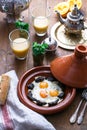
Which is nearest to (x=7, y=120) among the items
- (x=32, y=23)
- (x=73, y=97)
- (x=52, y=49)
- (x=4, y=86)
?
(x=4, y=86)

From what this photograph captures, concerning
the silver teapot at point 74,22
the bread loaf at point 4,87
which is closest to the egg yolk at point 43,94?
the bread loaf at point 4,87

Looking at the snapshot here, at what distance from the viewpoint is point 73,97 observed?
38.0 inches

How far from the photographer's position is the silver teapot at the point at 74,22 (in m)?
1.16

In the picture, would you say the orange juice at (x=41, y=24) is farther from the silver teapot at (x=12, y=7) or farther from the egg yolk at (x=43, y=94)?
the egg yolk at (x=43, y=94)

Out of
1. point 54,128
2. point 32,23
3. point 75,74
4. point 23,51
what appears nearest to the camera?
point 54,128

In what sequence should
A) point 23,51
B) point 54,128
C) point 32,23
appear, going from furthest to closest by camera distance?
point 32,23 → point 23,51 → point 54,128

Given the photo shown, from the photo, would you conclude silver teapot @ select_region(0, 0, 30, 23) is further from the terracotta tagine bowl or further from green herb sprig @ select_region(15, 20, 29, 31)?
the terracotta tagine bowl

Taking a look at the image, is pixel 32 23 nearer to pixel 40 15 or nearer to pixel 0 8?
pixel 40 15

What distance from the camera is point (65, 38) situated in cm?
122

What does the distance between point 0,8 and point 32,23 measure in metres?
0.16

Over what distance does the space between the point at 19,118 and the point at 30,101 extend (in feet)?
0.28

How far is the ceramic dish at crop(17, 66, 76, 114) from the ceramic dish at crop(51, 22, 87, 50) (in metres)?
0.17

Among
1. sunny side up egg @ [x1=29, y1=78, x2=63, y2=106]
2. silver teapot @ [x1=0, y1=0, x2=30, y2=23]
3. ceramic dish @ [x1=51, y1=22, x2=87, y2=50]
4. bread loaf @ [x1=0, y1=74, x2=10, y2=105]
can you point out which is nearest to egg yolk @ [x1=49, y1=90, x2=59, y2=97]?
sunny side up egg @ [x1=29, y1=78, x2=63, y2=106]

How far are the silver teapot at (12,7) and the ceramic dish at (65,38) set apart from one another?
0.17 m
